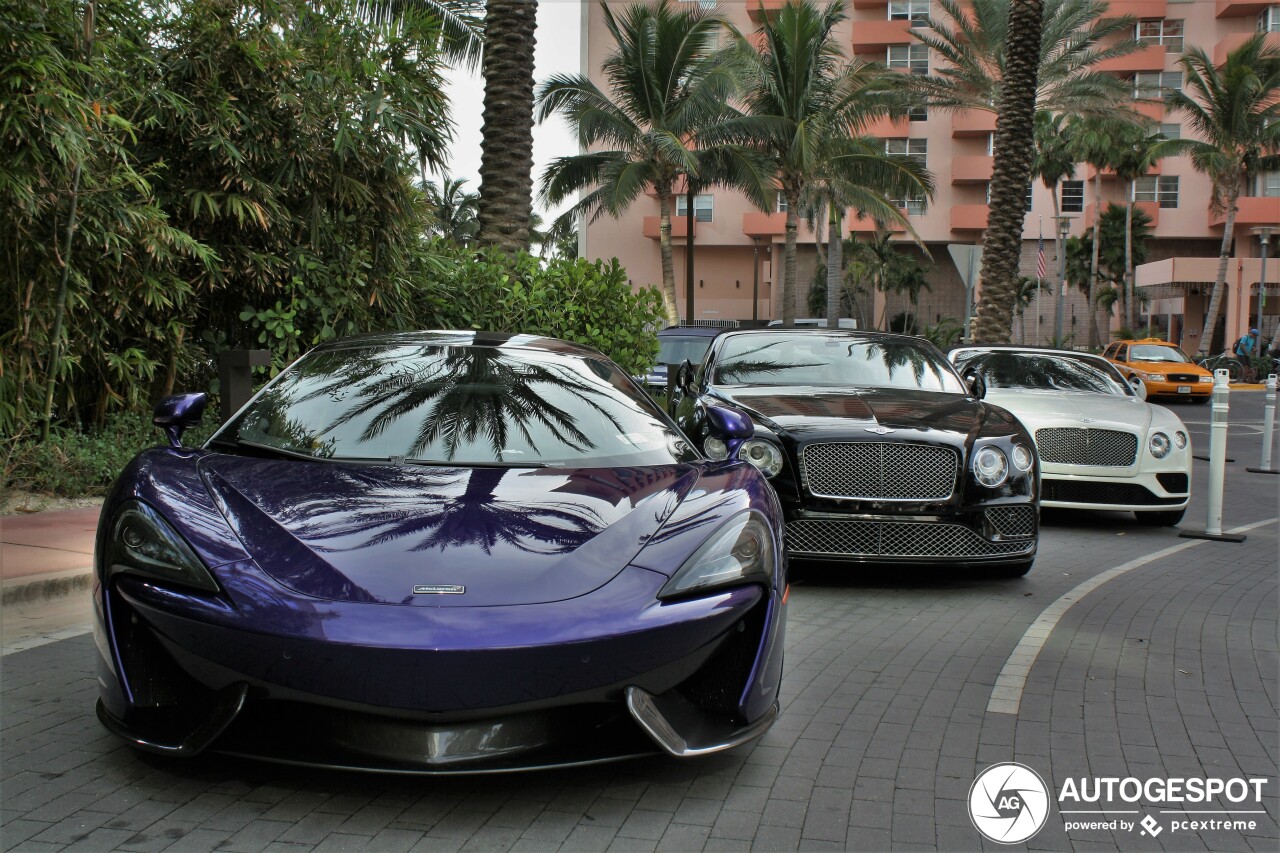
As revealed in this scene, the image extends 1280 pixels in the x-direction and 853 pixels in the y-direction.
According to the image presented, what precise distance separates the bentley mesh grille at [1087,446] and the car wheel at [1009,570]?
99.8 inches

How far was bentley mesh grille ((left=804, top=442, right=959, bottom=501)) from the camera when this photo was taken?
20.7ft

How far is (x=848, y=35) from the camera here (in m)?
58.5

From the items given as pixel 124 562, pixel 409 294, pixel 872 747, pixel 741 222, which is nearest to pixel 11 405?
pixel 409 294

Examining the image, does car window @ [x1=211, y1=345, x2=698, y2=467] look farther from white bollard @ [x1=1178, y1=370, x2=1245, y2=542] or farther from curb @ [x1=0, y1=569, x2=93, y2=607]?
white bollard @ [x1=1178, y1=370, x2=1245, y2=542]

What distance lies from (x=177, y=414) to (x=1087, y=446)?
7.32 m

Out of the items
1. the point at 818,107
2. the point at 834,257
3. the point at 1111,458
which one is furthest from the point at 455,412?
the point at 834,257

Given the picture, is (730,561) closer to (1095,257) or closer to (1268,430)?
(1268,430)

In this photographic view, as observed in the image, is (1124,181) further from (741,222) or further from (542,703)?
(542,703)

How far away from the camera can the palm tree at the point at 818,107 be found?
31062mm

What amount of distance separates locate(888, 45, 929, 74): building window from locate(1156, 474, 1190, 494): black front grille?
50893 mm

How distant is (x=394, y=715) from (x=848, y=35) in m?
60.7

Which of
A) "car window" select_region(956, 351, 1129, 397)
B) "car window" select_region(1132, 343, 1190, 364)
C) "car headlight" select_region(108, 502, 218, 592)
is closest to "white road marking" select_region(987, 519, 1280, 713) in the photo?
"car window" select_region(956, 351, 1129, 397)

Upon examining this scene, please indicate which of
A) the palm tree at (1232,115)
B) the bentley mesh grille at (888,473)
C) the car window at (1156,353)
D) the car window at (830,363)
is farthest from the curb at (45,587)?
the palm tree at (1232,115)

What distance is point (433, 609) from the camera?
2.89 meters
